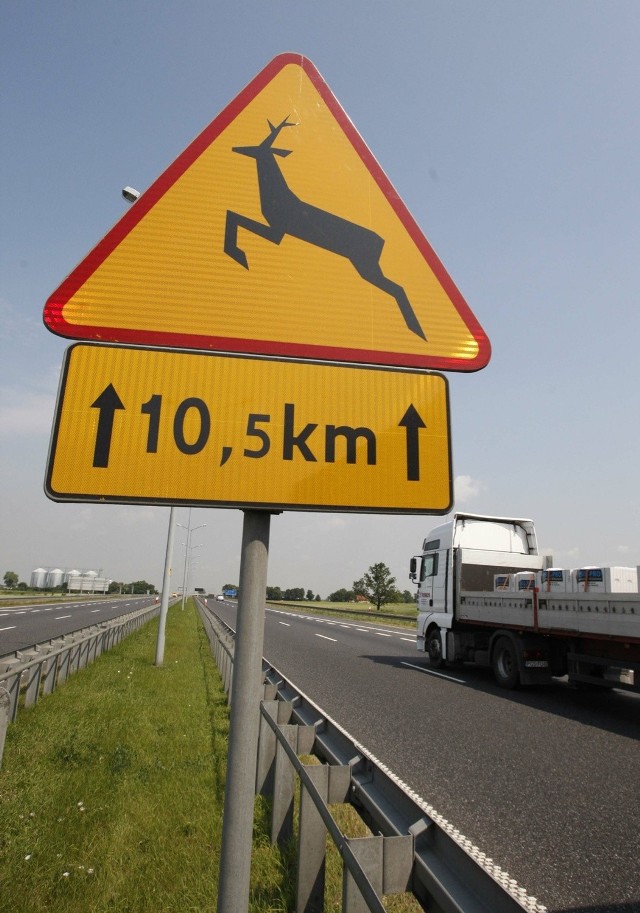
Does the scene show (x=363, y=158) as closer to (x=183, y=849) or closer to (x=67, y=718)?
(x=183, y=849)

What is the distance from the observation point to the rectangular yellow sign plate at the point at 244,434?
1401 millimetres

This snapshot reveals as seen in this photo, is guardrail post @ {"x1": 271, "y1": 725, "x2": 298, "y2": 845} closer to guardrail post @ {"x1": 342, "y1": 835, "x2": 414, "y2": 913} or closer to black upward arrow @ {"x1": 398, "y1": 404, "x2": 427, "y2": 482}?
guardrail post @ {"x1": 342, "y1": 835, "x2": 414, "y2": 913}

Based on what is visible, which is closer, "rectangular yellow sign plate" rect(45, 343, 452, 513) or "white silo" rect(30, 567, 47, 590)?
"rectangular yellow sign plate" rect(45, 343, 452, 513)

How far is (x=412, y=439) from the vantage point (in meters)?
1.56

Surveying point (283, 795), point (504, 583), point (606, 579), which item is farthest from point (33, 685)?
point (504, 583)

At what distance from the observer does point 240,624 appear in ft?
4.60

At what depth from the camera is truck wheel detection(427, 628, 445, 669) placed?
13.5 metres

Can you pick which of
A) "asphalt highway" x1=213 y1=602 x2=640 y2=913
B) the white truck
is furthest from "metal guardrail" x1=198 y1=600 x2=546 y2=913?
the white truck

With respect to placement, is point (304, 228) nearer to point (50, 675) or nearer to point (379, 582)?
point (50, 675)

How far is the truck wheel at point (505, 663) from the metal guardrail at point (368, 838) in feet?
22.3

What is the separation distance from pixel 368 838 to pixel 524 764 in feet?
15.8

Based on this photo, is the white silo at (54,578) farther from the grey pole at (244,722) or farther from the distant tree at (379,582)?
the grey pole at (244,722)

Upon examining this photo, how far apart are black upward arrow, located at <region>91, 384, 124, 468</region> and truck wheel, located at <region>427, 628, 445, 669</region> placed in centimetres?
1336

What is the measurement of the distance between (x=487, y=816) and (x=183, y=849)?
8.23ft
